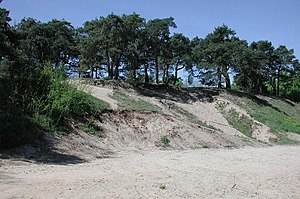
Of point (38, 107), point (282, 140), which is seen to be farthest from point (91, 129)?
point (282, 140)

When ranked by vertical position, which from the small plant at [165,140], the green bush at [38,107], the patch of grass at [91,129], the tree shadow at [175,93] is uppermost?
the tree shadow at [175,93]

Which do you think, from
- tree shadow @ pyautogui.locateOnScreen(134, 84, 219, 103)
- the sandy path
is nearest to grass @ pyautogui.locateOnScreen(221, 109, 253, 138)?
tree shadow @ pyautogui.locateOnScreen(134, 84, 219, 103)

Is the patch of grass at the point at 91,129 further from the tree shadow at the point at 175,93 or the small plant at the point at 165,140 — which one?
the tree shadow at the point at 175,93

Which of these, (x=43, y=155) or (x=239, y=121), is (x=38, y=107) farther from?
(x=239, y=121)

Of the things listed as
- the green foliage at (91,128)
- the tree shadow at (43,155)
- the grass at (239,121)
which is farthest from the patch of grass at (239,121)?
the tree shadow at (43,155)

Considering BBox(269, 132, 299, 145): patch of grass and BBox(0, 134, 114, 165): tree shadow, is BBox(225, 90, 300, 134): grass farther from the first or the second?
BBox(0, 134, 114, 165): tree shadow

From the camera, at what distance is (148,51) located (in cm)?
4078

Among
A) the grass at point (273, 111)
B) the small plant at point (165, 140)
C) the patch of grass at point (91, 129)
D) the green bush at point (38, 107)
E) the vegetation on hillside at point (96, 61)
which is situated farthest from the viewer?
the grass at point (273, 111)

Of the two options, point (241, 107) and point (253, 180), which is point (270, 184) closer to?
point (253, 180)

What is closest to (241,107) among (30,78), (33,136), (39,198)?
(30,78)

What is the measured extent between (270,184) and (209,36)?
4456cm

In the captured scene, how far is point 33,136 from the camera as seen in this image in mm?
13789

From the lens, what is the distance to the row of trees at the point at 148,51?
3769cm

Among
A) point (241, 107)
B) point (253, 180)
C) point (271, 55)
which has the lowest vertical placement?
point (253, 180)
